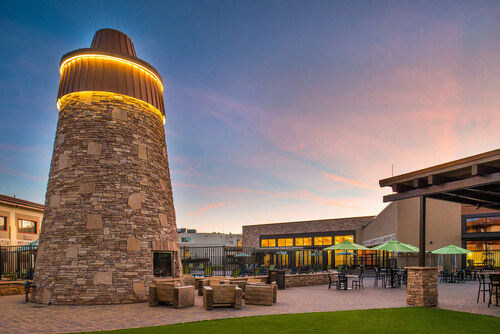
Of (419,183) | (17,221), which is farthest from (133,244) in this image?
(17,221)

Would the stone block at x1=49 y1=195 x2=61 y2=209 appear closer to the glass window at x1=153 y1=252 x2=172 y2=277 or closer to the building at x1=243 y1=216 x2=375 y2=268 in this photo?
the glass window at x1=153 y1=252 x2=172 y2=277

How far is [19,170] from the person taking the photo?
26406mm

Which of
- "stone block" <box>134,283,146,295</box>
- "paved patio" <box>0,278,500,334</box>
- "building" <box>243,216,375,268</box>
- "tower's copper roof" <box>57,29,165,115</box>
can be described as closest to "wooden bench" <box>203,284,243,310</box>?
"paved patio" <box>0,278,500,334</box>

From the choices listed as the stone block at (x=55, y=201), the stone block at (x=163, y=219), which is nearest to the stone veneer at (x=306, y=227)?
the stone block at (x=163, y=219)

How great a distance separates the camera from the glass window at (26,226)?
29.8 m

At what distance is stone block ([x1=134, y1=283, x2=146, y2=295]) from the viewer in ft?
39.3

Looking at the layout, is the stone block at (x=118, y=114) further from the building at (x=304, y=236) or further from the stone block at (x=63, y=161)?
the building at (x=304, y=236)

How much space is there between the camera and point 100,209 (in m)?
12.1

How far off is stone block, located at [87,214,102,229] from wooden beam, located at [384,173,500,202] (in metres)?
10.1

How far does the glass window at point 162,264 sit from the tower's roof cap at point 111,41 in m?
8.06

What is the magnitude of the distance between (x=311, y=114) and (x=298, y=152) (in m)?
4.83

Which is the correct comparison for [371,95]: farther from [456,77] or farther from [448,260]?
[448,260]

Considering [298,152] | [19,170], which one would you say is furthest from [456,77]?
[19,170]

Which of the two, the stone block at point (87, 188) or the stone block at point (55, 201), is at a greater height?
the stone block at point (87, 188)
